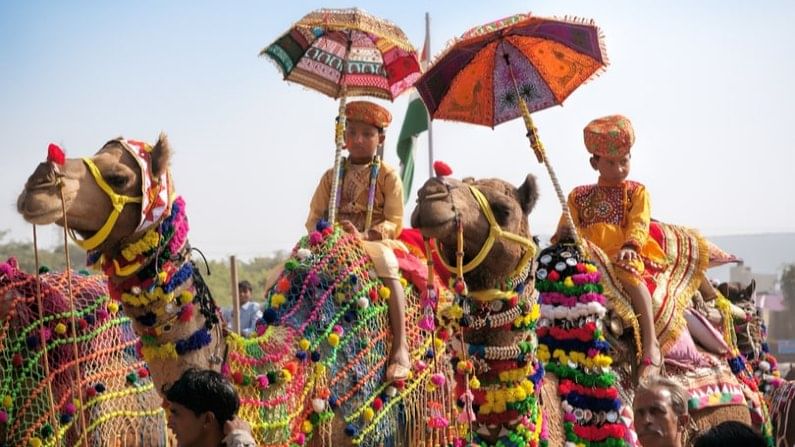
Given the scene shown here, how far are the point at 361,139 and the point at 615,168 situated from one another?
1.57 meters

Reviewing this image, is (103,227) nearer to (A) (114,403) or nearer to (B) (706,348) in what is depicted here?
(A) (114,403)

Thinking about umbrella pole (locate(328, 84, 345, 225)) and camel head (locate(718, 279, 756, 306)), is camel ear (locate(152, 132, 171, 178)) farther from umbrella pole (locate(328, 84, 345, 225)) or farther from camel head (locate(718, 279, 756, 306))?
camel head (locate(718, 279, 756, 306))

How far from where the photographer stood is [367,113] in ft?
23.4

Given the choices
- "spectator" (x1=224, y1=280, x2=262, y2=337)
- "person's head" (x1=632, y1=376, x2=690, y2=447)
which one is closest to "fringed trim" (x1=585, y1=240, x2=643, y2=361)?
"person's head" (x1=632, y1=376, x2=690, y2=447)

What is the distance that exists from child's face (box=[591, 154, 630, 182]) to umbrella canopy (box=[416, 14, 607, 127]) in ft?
1.62

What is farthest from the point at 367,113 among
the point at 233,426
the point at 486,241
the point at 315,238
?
the point at 233,426

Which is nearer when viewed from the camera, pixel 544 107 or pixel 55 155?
pixel 55 155

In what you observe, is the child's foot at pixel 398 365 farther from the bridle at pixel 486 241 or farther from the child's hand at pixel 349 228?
the child's hand at pixel 349 228

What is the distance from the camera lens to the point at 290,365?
5.50 m

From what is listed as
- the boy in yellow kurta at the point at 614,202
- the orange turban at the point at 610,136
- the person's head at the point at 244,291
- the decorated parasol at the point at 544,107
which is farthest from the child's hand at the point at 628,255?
the person's head at the point at 244,291

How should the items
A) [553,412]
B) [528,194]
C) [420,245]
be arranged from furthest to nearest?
[420,245] < [553,412] < [528,194]

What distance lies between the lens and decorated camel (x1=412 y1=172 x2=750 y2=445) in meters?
5.61

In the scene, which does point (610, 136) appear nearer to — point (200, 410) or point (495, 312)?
point (495, 312)

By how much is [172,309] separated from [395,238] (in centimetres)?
203
